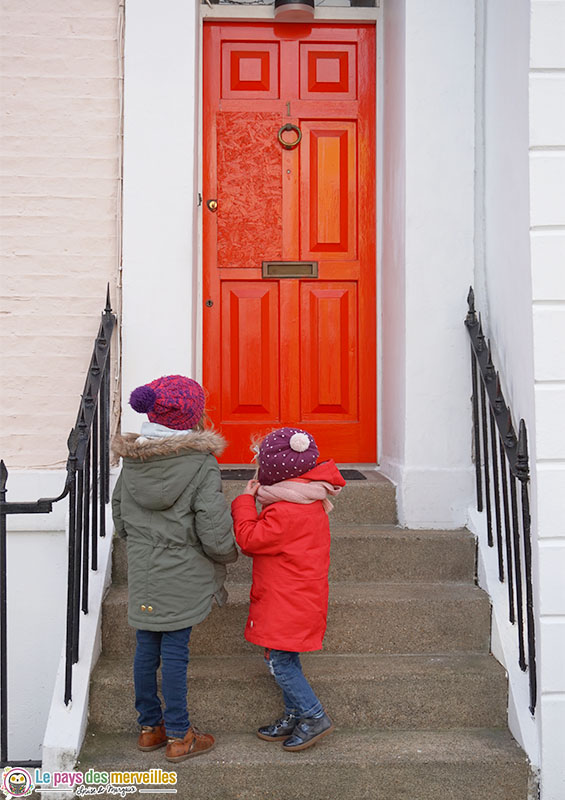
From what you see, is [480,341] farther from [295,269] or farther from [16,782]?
[16,782]

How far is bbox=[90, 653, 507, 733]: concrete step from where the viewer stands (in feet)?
9.75

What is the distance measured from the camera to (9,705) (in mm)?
3768

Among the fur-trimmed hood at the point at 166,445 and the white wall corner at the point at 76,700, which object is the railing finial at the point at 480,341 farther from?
the white wall corner at the point at 76,700

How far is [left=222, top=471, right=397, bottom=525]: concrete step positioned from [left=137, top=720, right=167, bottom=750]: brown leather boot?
1.29 meters

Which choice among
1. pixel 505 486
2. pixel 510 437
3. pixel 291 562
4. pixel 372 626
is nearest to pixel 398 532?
pixel 372 626

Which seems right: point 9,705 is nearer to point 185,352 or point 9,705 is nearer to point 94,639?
point 94,639

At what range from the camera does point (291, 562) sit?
279 centimetres

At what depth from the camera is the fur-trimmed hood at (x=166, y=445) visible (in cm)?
272

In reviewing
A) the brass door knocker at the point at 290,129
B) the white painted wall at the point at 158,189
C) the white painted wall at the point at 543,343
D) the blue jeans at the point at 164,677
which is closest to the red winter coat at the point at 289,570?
the blue jeans at the point at 164,677

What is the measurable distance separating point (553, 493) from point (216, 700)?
150 cm

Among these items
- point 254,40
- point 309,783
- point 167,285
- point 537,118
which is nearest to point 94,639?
point 309,783

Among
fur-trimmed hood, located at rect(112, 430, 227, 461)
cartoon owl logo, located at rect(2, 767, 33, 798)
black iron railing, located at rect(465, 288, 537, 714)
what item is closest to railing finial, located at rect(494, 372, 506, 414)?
black iron railing, located at rect(465, 288, 537, 714)

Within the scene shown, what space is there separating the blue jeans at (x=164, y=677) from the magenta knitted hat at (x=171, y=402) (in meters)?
0.75

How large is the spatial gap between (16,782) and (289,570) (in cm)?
123
